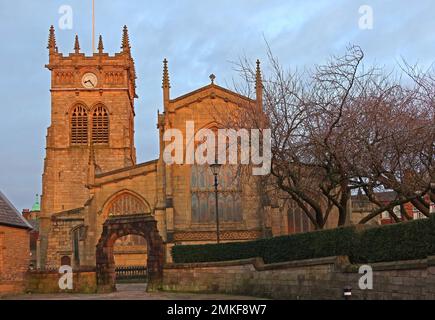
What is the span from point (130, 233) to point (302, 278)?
10064 millimetres

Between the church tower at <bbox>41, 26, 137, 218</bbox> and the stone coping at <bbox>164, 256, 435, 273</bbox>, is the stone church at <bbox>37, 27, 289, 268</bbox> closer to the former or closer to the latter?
the church tower at <bbox>41, 26, 137, 218</bbox>

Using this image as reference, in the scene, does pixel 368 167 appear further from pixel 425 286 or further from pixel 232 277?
pixel 232 277

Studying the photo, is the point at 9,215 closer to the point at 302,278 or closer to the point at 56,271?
the point at 56,271

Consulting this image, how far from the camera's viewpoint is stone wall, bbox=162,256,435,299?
1630 centimetres

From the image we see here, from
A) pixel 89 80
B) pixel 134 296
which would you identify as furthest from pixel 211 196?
pixel 89 80

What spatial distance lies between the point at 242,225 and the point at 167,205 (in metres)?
4.92

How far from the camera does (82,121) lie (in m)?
58.0

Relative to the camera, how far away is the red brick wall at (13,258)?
28.3 meters

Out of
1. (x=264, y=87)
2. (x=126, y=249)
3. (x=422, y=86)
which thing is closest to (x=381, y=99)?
(x=422, y=86)

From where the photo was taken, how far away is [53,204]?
2197 inches

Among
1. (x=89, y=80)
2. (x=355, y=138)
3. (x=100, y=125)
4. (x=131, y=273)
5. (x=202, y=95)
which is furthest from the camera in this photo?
(x=89, y=80)

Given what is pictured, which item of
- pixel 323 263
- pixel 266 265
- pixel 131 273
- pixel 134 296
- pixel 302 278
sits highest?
pixel 323 263

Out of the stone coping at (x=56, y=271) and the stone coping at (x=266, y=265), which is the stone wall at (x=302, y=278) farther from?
the stone coping at (x=56, y=271)

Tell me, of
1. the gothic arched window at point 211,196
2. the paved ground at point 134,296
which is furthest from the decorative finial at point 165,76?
the paved ground at point 134,296
